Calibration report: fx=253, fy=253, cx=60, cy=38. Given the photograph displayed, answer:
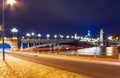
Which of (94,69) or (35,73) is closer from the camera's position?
(35,73)

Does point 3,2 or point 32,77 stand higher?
point 3,2

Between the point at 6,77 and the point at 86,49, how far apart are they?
90.8 m

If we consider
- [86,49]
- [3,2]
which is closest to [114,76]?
[3,2]

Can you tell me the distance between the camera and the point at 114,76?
57.5 ft

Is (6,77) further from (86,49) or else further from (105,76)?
(86,49)

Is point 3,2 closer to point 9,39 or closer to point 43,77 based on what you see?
point 43,77

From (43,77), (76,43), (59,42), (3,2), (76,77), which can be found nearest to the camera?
(76,77)

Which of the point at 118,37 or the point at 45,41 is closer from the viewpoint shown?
the point at 45,41

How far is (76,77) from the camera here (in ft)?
55.4

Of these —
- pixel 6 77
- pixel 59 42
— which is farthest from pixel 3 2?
pixel 59 42

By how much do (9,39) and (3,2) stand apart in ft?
355

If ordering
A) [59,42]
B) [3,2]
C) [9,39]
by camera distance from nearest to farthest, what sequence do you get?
[3,2], [9,39], [59,42]

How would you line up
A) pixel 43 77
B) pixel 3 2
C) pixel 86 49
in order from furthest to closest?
pixel 86 49, pixel 3 2, pixel 43 77

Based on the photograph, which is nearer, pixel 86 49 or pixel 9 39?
pixel 86 49
